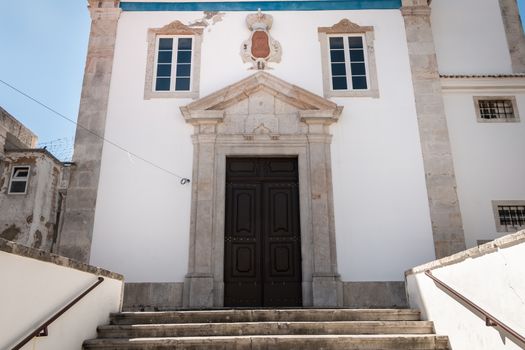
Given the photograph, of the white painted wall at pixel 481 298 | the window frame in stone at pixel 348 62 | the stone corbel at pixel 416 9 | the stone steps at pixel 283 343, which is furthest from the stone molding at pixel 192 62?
the white painted wall at pixel 481 298

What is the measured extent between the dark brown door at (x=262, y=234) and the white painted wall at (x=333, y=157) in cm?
78

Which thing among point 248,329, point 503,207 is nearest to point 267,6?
point 503,207

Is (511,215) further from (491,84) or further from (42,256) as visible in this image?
(42,256)

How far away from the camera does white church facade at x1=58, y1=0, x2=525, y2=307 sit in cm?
804

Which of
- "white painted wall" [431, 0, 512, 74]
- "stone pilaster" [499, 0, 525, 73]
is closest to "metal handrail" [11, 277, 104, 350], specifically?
"white painted wall" [431, 0, 512, 74]

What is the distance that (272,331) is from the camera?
5.23m

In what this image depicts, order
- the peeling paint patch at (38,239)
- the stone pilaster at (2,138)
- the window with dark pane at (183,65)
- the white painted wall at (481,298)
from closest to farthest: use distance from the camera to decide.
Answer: the white painted wall at (481,298), the peeling paint patch at (38,239), the stone pilaster at (2,138), the window with dark pane at (183,65)

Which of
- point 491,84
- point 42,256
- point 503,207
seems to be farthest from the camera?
point 491,84

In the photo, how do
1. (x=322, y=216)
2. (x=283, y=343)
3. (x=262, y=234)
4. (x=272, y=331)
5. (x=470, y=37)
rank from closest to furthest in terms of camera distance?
(x=283, y=343)
(x=272, y=331)
(x=322, y=216)
(x=262, y=234)
(x=470, y=37)

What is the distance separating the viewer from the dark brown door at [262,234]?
26.2 ft

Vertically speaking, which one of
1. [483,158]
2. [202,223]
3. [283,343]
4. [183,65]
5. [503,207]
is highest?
[183,65]

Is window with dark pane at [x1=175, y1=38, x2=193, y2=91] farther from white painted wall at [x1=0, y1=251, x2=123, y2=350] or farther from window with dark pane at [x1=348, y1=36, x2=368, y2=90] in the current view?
white painted wall at [x1=0, y1=251, x2=123, y2=350]

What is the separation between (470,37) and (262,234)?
19.7 feet

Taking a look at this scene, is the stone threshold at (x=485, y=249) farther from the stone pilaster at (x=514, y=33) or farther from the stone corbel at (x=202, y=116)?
the stone pilaster at (x=514, y=33)
